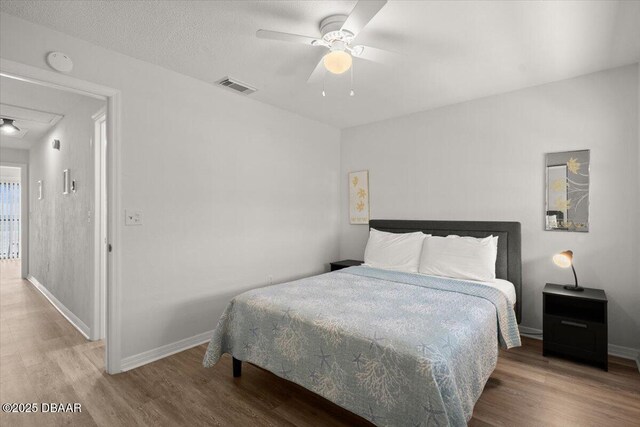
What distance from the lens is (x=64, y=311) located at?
3799 millimetres

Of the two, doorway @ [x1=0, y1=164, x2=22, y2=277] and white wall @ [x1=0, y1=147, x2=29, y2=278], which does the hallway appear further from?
doorway @ [x1=0, y1=164, x2=22, y2=277]

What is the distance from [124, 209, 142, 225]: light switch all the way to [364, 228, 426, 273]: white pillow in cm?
237

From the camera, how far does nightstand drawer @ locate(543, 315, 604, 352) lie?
2486mm

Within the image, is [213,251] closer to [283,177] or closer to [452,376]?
[283,177]

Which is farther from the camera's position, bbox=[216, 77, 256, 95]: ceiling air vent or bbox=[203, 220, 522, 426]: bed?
bbox=[216, 77, 256, 95]: ceiling air vent

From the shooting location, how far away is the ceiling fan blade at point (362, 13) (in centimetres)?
159

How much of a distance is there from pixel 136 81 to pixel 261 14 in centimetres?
130

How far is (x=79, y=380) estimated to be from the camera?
2326 mm

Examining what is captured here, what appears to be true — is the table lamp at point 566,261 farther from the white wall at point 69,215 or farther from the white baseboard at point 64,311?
the white baseboard at point 64,311

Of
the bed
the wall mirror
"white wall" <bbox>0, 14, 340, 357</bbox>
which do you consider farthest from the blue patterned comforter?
the wall mirror

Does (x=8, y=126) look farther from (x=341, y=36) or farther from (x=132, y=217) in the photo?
(x=341, y=36)

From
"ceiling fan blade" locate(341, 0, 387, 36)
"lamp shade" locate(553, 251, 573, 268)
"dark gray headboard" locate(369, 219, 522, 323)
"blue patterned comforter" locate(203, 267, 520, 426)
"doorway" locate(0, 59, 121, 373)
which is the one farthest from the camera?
"dark gray headboard" locate(369, 219, 522, 323)

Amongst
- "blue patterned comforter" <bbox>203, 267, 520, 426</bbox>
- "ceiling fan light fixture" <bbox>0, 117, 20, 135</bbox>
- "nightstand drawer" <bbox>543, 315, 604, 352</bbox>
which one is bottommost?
"nightstand drawer" <bbox>543, 315, 604, 352</bbox>

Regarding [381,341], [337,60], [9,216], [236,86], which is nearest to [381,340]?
[381,341]
